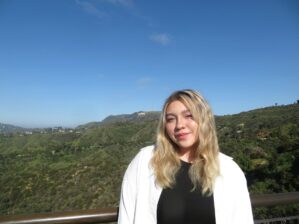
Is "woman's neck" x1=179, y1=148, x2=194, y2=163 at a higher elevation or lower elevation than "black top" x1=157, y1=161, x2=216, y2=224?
higher

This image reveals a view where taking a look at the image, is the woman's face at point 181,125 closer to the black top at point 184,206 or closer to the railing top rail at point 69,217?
the black top at point 184,206

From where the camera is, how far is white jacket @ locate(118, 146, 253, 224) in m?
1.89

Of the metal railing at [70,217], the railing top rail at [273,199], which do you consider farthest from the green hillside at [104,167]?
the metal railing at [70,217]

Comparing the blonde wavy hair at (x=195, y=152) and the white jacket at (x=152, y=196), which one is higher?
the blonde wavy hair at (x=195, y=152)

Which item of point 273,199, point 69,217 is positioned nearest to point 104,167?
point 273,199

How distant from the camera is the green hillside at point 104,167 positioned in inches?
698

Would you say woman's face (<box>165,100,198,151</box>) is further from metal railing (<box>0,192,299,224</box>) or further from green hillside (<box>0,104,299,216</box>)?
green hillside (<box>0,104,299,216</box>)

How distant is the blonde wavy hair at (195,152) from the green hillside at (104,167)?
1105 centimetres

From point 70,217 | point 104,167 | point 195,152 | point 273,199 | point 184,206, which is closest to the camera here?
point 184,206

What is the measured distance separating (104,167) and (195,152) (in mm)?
22027

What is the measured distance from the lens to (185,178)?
1.95m

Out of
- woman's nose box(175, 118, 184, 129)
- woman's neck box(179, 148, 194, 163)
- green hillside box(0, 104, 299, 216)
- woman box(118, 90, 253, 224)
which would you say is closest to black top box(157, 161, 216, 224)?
woman box(118, 90, 253, 224)

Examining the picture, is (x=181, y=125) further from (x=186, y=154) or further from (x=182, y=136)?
(x=186, y=154)

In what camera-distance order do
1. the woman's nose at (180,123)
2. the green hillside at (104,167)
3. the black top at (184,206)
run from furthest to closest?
the green hillside at (104,167), the woman's nose at (180,123), the black top at (184,206)
